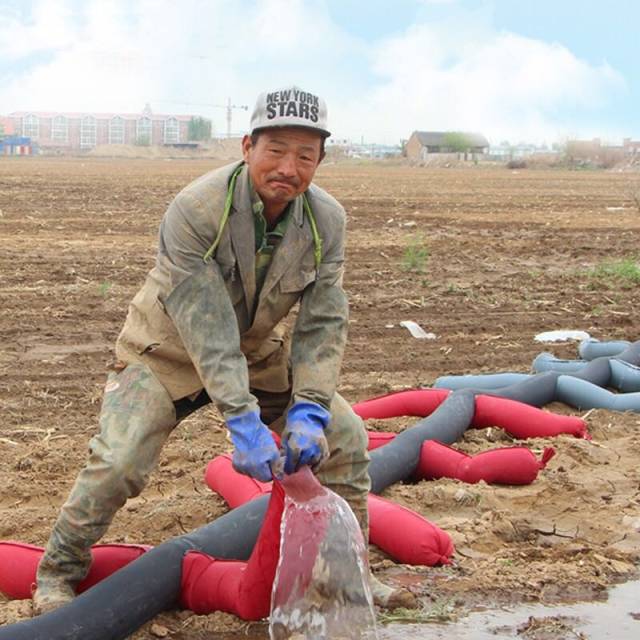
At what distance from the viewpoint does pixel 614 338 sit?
8992 mm

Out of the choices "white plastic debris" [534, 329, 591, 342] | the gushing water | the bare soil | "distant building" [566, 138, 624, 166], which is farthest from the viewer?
"distant building" [566, 138, 624, 166]

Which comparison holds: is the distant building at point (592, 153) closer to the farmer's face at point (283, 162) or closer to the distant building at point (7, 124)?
the farmer's face at point (283, 162)

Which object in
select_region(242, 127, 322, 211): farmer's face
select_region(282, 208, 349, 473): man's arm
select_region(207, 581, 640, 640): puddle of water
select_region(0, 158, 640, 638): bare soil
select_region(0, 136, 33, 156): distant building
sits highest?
select_region(242, 127, 322, 211): farmer's face

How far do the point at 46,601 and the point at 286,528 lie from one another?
0.83 m

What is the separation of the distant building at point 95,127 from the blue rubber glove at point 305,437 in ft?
453

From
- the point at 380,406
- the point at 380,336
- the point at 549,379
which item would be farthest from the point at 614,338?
the point at 380,406

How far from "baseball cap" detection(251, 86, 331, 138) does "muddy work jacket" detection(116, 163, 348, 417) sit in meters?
0.23

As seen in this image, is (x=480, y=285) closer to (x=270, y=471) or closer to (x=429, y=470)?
(x=429, y=470)

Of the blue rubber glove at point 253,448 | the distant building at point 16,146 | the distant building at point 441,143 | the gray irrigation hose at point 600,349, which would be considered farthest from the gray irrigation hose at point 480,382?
the distant building at point 16,146

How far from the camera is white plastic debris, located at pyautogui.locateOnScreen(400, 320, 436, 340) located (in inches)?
352

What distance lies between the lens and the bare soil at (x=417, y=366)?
483 cm

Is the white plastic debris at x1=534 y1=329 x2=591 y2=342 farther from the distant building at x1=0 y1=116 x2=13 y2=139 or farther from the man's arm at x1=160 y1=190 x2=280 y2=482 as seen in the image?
the distant building at x1=0 y1=116 x2=13 y2=139

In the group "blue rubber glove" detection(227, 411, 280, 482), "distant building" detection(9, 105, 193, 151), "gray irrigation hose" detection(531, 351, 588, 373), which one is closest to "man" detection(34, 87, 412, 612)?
"blue rubber glove" detection(227, 411, 280, 482)

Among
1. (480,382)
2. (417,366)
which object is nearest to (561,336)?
(417,366)
